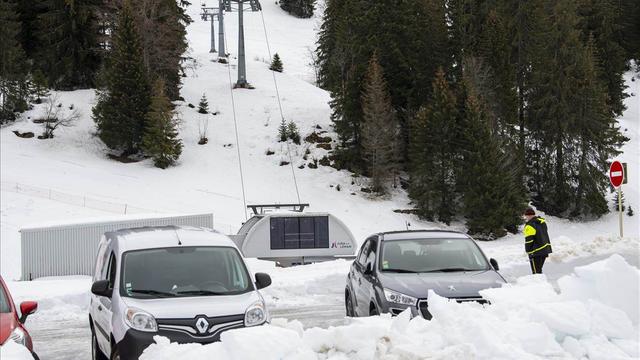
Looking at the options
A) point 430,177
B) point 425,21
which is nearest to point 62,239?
point 430,177

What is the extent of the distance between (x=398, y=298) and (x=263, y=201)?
118ft

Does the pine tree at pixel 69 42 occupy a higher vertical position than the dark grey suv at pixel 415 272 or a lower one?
higher

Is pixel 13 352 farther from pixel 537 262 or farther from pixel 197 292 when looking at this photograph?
pixel 537 262

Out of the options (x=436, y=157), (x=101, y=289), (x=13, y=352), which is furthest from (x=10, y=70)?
(x=13, y=352)

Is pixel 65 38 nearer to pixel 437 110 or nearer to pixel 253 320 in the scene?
pixel 437 110

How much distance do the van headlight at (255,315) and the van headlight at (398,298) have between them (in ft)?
7.02

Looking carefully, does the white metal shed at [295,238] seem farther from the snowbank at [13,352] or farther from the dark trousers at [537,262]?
the snowbank at [13,352]

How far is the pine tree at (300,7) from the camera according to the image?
5438 inches

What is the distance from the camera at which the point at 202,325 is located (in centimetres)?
746

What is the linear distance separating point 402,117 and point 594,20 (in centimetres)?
3221

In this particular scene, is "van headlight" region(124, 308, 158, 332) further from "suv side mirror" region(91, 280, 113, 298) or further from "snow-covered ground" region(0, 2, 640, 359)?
"snow-covered ground" region(0, 2, 640, 359)

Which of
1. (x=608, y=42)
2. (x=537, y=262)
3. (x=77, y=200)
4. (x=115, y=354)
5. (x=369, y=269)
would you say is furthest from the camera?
(x=608, y=42)

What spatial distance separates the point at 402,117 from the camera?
178 ft

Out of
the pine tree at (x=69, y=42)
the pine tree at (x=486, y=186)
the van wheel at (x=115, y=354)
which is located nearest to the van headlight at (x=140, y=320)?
the van wheel at (x=115, y=354)
